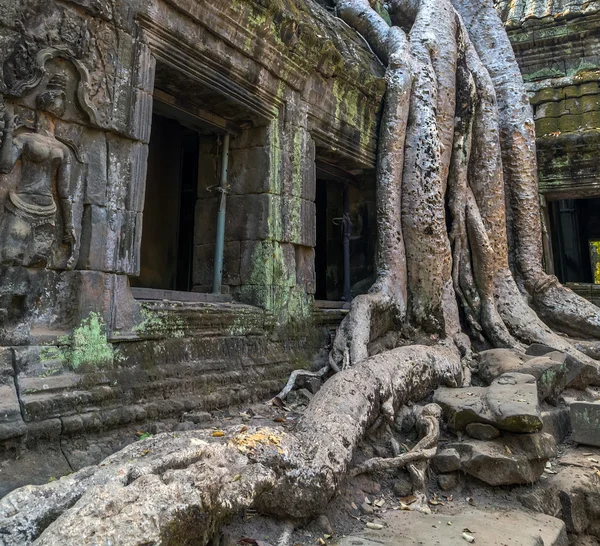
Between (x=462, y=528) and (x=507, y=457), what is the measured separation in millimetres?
629

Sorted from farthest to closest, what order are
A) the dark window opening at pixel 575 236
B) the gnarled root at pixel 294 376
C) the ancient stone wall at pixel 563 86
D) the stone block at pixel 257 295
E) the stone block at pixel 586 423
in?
the dark window opening at pixel 575 236 → the ancient stone wall at pixel 563 86 → the stone block at pixel 257 295 → the gnarled root at pixel 294 376 → the stone block at pixel 586 423

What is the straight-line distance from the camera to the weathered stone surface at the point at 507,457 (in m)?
2.61

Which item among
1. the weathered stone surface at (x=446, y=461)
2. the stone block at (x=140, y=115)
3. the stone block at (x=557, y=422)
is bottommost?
the weathered stone surface at (x=446, y=461)

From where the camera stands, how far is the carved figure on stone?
7.66ft

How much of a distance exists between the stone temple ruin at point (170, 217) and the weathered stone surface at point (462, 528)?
293mm

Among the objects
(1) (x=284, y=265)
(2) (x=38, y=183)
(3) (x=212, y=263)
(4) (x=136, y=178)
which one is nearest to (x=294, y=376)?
(1) (x=284, y=265)

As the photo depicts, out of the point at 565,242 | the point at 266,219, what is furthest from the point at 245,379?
the point at 565,242

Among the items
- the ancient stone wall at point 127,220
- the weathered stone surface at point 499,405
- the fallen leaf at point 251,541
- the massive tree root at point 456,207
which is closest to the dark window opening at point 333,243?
the massive tree root at point 456,207

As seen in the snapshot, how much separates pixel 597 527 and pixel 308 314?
7.68 feet

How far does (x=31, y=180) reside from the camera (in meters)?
2.43

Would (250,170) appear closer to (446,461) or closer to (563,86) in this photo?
(446,461)

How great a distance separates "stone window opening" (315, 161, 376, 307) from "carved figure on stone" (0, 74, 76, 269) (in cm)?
296

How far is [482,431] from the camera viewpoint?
2869 millimetres

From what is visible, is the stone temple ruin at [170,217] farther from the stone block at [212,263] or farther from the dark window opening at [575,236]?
the dark window opening at [575,236]
